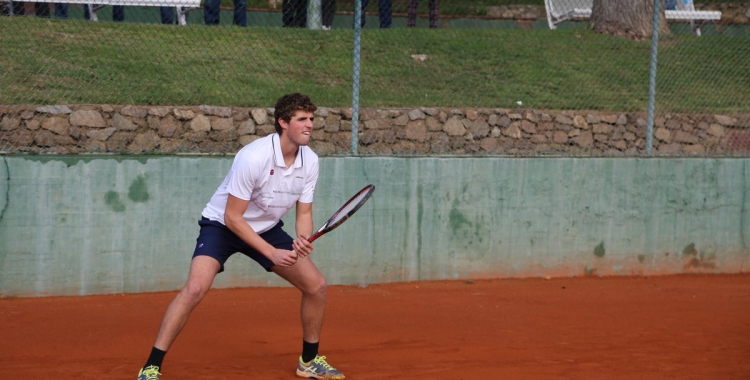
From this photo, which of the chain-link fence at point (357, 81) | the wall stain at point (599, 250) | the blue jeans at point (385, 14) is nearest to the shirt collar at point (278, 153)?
the chain-link fence at point (357, 81)

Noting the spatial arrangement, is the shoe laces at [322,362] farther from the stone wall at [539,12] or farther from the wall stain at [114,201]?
the stone wall at [539,12]

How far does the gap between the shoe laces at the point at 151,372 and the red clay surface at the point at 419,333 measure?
0.65 meters

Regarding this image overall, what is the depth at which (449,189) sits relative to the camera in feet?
29.5

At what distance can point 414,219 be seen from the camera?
8867 mm

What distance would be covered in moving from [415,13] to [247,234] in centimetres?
755

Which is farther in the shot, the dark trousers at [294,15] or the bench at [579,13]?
the bench at [579,13]

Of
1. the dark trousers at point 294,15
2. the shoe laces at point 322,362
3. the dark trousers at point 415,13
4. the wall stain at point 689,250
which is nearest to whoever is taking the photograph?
the shoe laces at point 322,362

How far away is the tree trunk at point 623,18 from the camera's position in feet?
44.2

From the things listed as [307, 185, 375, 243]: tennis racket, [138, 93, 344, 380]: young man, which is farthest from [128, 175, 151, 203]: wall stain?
[307, 185, 375, 243]: tennis racket

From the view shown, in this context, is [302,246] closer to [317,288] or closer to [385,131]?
[317,288]

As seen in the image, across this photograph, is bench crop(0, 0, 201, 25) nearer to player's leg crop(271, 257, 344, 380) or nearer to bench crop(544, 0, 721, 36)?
player's leg crop(271, 257, 344, 380)

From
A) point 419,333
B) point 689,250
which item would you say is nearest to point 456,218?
point 419,333

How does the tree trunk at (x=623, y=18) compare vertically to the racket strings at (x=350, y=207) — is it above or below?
above

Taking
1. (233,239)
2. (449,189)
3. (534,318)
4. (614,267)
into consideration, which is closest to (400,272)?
(449,189)
